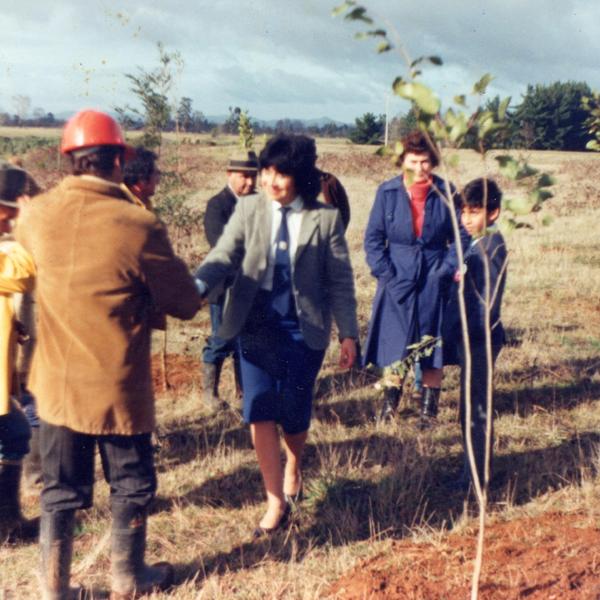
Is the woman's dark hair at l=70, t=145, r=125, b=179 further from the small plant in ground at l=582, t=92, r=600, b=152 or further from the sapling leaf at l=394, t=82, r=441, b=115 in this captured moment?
the small plant in ground at l=582, t=92, r=600, b=152

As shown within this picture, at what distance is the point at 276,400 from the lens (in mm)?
4090

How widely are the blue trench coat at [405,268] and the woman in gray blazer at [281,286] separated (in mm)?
1544

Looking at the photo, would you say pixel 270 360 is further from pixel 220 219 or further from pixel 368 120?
pixel 368 120

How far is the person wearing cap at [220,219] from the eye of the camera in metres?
5.84

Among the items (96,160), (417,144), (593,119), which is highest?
(593,119)

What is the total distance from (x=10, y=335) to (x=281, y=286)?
4.17ft

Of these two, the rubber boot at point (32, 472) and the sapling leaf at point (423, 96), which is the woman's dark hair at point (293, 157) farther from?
the rubber boot at point (32, 472)

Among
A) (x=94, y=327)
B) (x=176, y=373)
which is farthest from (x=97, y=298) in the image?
(x=176, y=373)

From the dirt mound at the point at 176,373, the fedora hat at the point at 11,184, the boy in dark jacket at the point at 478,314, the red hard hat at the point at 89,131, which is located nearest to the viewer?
the red hard hat at the point at 89,131

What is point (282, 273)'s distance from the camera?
13.1 ft

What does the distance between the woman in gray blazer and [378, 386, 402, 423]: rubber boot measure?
1.78 metres

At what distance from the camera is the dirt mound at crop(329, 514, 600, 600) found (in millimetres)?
3221

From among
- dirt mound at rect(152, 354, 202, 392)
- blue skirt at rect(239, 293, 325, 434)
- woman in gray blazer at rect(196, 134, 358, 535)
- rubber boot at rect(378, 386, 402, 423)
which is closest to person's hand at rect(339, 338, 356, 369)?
woman in gray blazer at rect(196, 134, 358, 535)

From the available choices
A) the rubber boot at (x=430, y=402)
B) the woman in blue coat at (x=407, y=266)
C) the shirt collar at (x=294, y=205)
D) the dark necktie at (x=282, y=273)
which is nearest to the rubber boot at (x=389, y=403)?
the woman in blue coat at (x=407, y=266)
